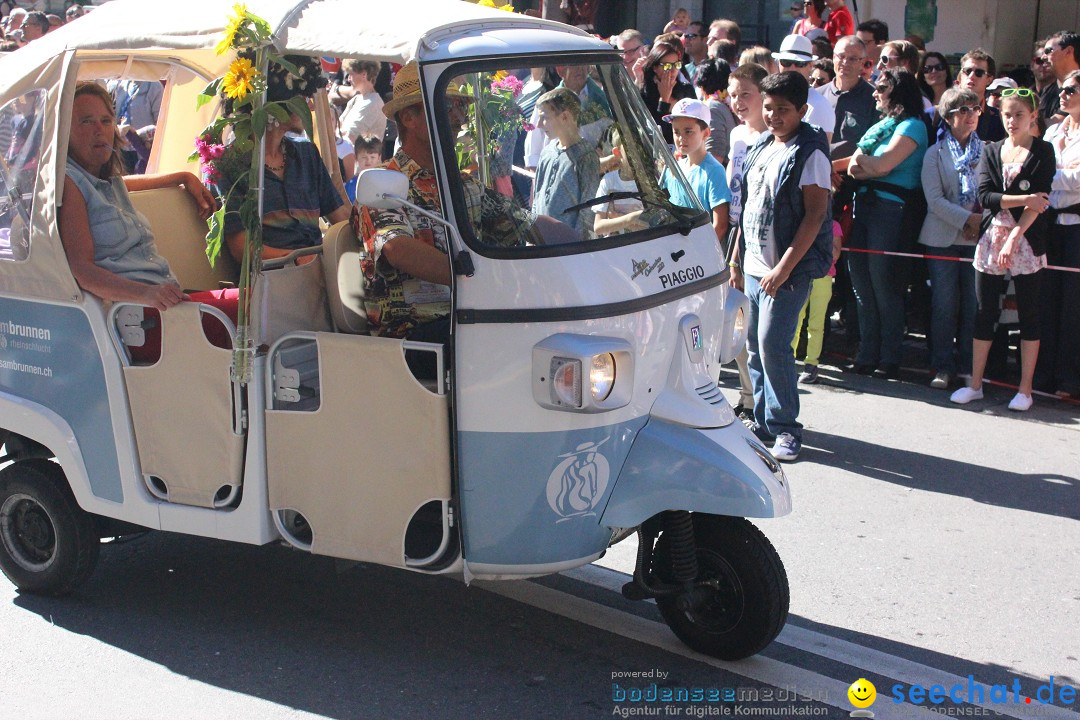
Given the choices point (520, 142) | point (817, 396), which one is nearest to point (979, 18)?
point (817, 396)

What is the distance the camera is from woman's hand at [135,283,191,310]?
448cm

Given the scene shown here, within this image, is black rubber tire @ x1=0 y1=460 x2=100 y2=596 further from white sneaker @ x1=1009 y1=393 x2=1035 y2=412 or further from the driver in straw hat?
white sneaker @ x1=1009 y1=393 x2=1035 y2=412

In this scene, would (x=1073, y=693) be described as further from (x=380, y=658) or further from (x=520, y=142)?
(x=520, y=142)

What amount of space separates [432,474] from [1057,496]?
3.76 meters

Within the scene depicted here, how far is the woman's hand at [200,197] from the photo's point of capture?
5770 millimetres

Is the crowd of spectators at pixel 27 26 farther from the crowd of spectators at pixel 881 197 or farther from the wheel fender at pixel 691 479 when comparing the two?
the wheel fender at pixel 691 479

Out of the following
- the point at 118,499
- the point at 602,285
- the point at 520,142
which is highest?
the point at 520,142

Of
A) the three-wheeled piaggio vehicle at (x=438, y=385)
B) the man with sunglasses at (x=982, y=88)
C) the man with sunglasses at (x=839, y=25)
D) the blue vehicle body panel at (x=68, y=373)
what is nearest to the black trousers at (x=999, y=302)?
the man with sunglasses at (x=982, y=88)

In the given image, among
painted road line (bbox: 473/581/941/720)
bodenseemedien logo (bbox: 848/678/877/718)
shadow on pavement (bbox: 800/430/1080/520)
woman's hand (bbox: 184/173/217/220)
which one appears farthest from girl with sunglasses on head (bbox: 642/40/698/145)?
bodenseemedien logo (bbox: 848/678/877/718)

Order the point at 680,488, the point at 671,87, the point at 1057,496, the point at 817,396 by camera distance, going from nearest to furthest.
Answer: the point at 680,488 → the point at 1057,496 → the point at 817,396 → the point at 671,87

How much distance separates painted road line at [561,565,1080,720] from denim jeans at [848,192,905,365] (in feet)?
14.3

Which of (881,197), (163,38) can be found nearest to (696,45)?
(881,197)

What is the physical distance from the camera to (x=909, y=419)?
7.63 metres

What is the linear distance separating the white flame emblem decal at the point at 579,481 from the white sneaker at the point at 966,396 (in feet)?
15.0
